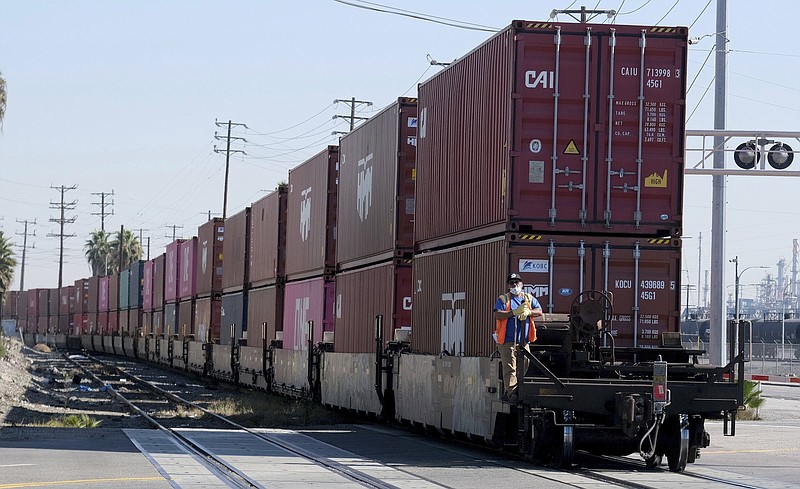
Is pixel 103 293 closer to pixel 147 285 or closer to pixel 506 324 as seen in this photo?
pixel 147 285

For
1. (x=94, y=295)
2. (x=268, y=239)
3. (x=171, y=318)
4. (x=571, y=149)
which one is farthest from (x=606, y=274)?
(x=94, y=295)

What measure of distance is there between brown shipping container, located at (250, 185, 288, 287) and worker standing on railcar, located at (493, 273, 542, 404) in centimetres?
1644

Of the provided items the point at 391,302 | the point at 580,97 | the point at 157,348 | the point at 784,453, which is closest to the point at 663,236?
the point at 580,97

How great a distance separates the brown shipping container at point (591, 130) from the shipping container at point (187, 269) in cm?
3027

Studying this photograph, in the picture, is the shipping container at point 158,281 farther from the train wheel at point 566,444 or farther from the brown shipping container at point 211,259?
the train wheel at point 566,444

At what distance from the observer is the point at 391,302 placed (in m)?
20.3

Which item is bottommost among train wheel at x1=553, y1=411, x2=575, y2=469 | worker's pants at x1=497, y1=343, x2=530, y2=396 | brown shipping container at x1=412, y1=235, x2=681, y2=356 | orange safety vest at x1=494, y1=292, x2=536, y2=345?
train wheel at x1=553, y1=411, x2=575, y2=469

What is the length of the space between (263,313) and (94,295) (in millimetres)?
53080

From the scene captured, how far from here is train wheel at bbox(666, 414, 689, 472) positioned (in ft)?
46.2

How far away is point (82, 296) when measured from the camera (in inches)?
3445

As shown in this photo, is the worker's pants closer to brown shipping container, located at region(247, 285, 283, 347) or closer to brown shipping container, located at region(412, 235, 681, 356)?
brown shipping container, located at region(412, 235, 681, 356)

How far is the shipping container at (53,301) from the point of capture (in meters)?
100

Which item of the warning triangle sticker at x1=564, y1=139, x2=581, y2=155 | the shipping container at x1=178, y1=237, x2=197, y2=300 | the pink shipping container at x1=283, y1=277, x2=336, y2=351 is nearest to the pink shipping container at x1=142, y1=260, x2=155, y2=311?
the shipping container at x1=178, y1=237, x2=197, y2=300

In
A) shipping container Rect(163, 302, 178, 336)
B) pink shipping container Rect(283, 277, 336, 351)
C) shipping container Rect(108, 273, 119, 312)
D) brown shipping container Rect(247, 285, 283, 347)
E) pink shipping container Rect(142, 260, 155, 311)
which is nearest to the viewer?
pink shipping container Rect(283, 277, 336, 351)
